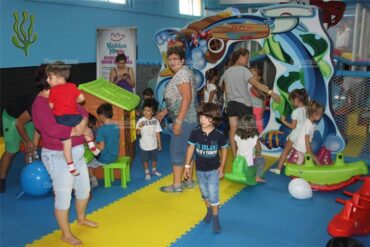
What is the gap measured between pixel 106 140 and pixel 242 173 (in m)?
1.94

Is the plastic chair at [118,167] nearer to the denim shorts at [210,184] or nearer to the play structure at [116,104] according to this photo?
the play structure at [116,104]

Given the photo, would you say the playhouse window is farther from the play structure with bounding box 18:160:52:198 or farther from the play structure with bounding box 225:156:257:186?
the play structure with bounding box 18:160:52:198

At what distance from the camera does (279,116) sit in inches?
251

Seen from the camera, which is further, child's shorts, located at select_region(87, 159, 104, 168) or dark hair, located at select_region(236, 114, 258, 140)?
child's shorts, located at select_region(87, 159, 104, 168)

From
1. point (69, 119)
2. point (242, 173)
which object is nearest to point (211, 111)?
point (69, 119)

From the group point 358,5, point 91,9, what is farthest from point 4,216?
point 358,5

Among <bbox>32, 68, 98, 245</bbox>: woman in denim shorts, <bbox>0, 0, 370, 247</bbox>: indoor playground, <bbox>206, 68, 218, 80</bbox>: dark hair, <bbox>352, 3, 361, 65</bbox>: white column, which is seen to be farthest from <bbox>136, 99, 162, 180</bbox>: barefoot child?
<bbox>352, 3, 361, 65</bbox>: white column

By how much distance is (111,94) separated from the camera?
5.73 meters

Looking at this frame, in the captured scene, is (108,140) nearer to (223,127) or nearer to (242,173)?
(242,173)

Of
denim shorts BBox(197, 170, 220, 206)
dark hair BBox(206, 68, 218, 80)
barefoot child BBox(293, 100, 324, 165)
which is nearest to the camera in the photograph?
denim shorts BBox(197, 170, 220, 206)

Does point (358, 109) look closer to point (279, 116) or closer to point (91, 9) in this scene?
point (279, 116)

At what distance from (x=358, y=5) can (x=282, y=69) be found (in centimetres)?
669

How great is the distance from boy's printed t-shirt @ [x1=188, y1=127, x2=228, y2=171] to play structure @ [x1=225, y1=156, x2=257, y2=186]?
4.58 ft

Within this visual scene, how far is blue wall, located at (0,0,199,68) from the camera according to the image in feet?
23.4
